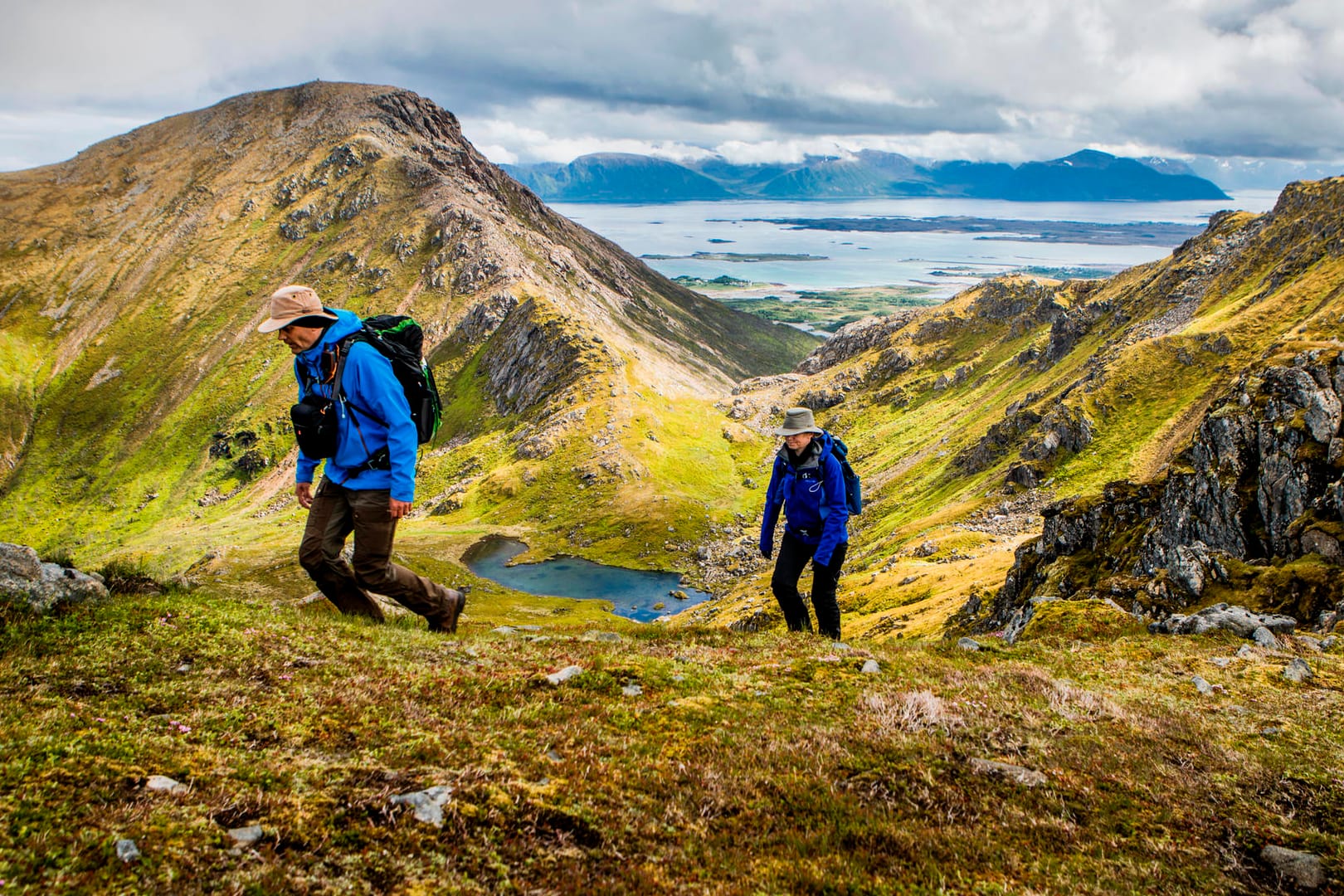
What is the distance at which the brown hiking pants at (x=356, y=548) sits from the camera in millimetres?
12844

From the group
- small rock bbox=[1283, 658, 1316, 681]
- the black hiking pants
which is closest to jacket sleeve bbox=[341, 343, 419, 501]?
the black hiking pants

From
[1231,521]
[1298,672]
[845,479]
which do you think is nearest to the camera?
[1298,672]

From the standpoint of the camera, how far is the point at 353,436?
12.6 metres

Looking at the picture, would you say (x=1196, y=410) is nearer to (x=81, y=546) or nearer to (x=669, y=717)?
(x=669, y=717)

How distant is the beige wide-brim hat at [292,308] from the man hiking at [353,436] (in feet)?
0.05

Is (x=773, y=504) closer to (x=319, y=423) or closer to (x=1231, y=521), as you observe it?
(x=319, y=423)

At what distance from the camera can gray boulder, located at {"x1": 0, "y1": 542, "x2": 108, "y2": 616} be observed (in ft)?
35.0

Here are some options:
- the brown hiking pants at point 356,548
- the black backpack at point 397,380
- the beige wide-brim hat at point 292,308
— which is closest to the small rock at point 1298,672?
the black backpack at point 397,380

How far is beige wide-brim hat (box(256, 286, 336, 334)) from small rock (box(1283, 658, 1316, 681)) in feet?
67.1

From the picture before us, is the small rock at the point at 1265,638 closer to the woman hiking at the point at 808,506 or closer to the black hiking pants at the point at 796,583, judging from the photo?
the black hiking pants at the point at 796,583

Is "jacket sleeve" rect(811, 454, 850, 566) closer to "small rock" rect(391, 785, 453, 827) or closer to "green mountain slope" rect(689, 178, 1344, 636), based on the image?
"small rock" rect(391, 785, 453, 827)

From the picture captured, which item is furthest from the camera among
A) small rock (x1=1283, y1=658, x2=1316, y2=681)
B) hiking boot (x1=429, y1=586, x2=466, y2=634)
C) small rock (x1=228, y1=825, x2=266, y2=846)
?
hiking boot (x1=429, y1=586, x2=466, y2=634)

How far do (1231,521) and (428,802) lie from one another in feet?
132

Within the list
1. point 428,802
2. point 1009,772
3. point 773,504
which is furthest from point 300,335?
point 1009,772
